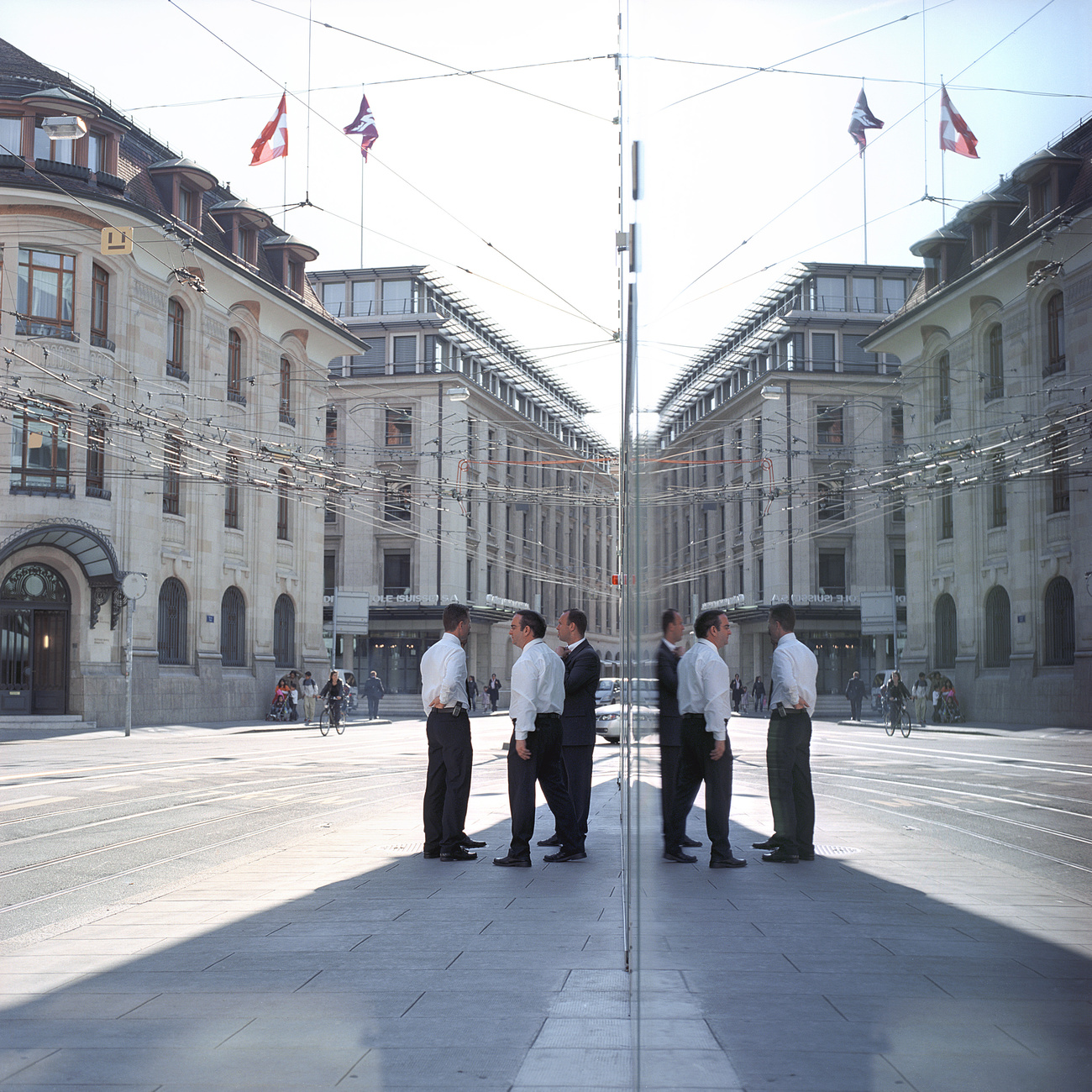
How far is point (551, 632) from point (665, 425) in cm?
728

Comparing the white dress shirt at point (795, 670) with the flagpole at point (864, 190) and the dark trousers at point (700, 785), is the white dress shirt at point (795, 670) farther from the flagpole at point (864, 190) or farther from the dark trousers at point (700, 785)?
the flagpole at point (864, 190)

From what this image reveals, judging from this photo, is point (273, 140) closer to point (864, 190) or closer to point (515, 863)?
point (515, 863)

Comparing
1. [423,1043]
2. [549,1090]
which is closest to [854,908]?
[549,1090]

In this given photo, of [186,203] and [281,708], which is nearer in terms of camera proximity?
[186,203]

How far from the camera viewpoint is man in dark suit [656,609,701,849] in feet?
8.59

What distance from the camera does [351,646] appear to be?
53.2 m

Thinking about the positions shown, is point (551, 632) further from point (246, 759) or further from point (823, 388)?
point (246, 759)

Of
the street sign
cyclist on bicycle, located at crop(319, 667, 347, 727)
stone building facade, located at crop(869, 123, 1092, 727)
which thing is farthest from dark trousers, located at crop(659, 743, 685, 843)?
cyclist on bicycle, located at crop(319, 667, 347, 727)

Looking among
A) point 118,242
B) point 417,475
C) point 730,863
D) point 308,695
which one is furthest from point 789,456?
point 417,475

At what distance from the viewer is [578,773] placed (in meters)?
9.48

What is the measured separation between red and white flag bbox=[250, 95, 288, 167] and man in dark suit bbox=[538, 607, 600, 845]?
65.9ft

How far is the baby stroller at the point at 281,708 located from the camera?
121 feet

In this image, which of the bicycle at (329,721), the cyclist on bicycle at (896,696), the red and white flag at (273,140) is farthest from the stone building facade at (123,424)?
the cyclist on bicycle at (896,696)

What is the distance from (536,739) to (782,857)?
478 centimetres
